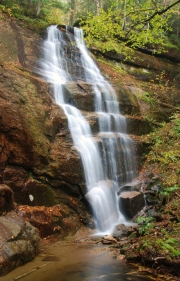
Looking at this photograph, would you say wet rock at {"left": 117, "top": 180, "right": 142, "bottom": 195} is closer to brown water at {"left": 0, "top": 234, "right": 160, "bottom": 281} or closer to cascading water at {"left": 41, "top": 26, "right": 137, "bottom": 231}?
cascading water at {"left": 41, "top": 26, "right": 137, "bottom": 231}

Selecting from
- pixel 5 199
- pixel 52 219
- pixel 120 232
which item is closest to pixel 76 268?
pixel 5 199

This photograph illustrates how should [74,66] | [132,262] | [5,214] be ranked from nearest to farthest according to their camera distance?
[132,262], [5,214], [74,66]

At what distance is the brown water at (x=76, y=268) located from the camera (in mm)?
4465

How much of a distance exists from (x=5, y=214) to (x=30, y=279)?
2.26 meters

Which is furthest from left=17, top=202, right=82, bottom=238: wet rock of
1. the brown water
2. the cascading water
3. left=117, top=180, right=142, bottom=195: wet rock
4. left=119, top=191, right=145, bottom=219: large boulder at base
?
left=117, top=180, right=142, bottom=195: wet rock

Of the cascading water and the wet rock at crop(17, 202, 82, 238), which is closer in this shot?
the wet rock at crop(17, 202, 82, 238)

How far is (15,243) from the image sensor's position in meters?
5.25

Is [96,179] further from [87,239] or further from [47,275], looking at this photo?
[47,275]

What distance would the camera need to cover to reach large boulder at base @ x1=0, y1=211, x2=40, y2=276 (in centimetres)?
481

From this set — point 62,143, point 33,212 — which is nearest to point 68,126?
point 62,143

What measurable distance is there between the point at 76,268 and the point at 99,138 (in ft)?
24.3

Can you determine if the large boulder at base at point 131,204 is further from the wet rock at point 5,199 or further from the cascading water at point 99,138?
the wet rock at point 5,199

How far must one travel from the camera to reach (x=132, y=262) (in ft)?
16.8

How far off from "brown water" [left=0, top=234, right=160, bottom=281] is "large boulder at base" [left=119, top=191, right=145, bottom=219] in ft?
11.5
